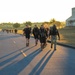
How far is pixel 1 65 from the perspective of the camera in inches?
512

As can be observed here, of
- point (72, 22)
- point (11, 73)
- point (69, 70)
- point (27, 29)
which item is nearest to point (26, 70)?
point (11, 73)

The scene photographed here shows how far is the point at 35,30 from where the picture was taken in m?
27.8

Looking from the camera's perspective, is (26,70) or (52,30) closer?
(26,70)

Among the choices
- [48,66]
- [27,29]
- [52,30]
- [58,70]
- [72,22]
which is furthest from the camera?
[72,22]

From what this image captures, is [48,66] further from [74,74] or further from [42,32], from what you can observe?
[42,32]

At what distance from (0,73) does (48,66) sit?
252 cm

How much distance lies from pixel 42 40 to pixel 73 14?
296ft

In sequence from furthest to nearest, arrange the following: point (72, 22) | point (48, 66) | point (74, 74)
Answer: point (72, 22) → point (48, 66) → point (74, 74)

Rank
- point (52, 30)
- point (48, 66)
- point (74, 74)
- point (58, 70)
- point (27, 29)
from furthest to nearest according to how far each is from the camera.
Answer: point (27, 29), point (52, 30), point (48, 66), point (58, 70), point (74, 74)

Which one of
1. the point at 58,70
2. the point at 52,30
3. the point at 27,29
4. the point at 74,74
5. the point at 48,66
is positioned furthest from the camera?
the point at 27,29

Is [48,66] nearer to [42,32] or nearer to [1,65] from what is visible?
[1,65]

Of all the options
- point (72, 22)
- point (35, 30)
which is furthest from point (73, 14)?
point (35, 30)

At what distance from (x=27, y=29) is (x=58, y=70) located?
48.6ft

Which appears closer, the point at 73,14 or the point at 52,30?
the point at 52,30
